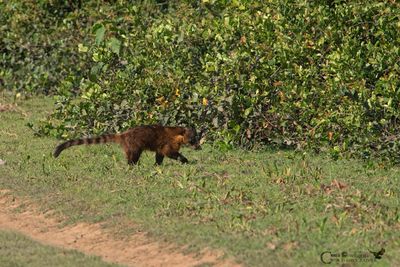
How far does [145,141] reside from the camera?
458 inches

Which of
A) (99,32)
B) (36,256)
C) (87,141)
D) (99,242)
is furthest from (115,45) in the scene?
(36,256)

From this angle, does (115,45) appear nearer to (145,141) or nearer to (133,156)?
(145,141)

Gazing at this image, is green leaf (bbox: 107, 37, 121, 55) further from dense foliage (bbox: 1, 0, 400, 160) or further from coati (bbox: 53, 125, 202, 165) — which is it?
coati (bbox: 53, 125, 202, 165)

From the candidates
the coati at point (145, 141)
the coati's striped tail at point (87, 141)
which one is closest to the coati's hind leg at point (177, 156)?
the coati at point (145, 141)

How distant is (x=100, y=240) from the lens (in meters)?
8.80

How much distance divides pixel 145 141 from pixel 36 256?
341 centimetres

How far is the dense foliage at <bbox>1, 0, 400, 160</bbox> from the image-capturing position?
11594 mm

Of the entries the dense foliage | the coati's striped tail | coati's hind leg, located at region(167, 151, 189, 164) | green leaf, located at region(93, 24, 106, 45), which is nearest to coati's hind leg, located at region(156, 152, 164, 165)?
coati's hind leg, located at region(167, 151, 189, 164)

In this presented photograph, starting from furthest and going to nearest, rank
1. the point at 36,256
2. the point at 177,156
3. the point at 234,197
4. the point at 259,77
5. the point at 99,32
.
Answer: the point at 99,32 → the point at 259,77 → the point at 177,156 → the point at 234,197 → the point at 36,256

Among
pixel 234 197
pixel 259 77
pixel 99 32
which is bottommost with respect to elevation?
pixel 234 197

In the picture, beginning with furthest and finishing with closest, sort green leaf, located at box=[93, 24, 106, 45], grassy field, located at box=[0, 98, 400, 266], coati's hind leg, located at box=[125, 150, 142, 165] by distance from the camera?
green leaf, located at box=[93, 24, 106, 45]
coati's hind leg, located at box=[125, 150, 142, 165]
grassy field, located at box=[0, 98, 400, 266]

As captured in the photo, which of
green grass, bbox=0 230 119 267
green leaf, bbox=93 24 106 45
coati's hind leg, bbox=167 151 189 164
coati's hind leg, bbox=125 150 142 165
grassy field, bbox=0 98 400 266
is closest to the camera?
grassy field, bbox=0 98 400 266

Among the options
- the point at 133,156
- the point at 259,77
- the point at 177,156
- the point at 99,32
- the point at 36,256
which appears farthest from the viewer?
the point at 99,32

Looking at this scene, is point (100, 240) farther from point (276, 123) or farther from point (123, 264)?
point (276, 123)
